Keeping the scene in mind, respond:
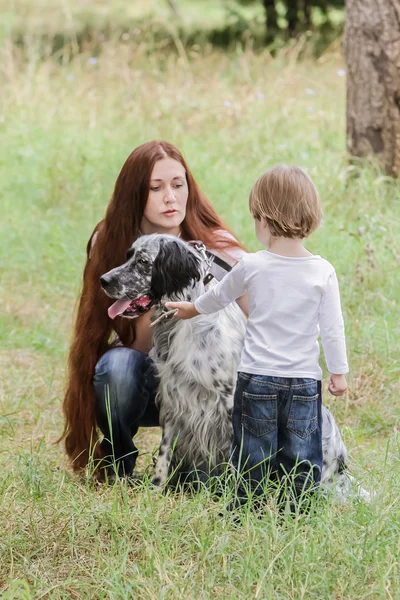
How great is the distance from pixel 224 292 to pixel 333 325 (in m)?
0.35

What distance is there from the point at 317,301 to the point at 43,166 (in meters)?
5.35

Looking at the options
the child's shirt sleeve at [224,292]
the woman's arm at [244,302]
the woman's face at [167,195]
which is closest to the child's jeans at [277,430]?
the child's shirt sleeve at [224,292]

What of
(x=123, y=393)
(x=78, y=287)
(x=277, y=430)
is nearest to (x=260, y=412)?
(x=277, y=430)

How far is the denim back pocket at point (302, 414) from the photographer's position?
2.95 metres

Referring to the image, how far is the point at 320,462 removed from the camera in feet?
10.1

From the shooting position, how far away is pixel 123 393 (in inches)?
140

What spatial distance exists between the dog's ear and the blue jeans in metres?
0.42

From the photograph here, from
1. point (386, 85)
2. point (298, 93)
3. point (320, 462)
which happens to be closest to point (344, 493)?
point (320, 462)

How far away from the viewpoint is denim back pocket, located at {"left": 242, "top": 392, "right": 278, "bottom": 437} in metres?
2.94

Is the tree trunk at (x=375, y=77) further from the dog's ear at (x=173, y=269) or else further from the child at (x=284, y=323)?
the child at (x=284, y=323)

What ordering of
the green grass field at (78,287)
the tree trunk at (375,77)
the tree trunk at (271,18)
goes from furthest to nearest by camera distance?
1. the tree trunk at (271,18)
2. the tree trunk at (375,77)
3. the green grass field at (78,287)

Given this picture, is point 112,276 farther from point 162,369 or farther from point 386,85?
point 386,85

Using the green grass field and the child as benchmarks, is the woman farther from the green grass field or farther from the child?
the child

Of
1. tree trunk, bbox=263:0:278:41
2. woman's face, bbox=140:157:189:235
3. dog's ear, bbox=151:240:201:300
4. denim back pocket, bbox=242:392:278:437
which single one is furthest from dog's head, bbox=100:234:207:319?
tree trunk, bbox=263:0:278:41
